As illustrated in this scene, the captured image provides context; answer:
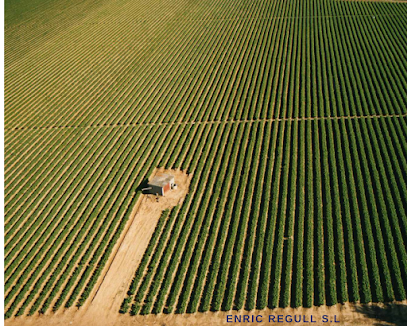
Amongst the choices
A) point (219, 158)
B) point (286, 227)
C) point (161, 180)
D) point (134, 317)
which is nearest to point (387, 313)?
point (286, 227)

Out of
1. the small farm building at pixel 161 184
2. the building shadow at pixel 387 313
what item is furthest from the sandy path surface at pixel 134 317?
the small farm building at pixel 161 184

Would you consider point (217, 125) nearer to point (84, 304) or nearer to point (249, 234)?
point (249, 234)

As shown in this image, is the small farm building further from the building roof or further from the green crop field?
the green crop field

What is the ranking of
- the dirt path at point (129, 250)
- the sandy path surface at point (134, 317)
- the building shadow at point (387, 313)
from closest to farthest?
the building shadow at point (387, 313), the sandy path surface at point (134, 317), the dirt path at point (129, 250)

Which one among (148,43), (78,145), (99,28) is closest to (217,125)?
(78,145)

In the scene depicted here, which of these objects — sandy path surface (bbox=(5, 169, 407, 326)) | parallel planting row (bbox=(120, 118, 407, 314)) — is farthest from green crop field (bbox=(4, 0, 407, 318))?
sandy path surface (bbox=(5, 169, 407, 326))

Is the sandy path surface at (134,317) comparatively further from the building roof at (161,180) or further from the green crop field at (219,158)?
the building roof at (161,180)
